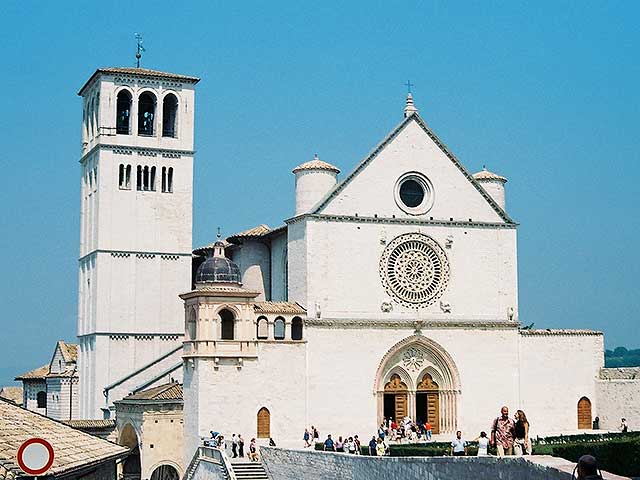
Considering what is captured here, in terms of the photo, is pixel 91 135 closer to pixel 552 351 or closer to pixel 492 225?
pixel 492 225

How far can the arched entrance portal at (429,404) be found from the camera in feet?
159

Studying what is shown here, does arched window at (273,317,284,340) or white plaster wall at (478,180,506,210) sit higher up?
white plaster wall at (478,180,506,210)

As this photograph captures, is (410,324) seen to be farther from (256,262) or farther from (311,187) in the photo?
(256,262)

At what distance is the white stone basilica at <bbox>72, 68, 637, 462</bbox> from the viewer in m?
44.5

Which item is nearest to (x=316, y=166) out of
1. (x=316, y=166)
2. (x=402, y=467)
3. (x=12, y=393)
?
(x=316, y=166)

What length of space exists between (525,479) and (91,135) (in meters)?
44.5

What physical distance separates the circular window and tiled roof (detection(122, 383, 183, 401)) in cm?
1240

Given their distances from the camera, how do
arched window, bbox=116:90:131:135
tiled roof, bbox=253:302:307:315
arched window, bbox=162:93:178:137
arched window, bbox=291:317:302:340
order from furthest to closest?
1. arched window, bbox=162:93:178:137
2. arched window, bbox=116:90:131:135
3. arched window, bbox=291:317:302:340
4. tiled roof, bbox=253:302:307:315

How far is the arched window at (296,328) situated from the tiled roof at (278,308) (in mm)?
341

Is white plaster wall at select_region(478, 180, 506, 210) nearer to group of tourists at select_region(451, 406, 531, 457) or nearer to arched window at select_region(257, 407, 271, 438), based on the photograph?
arched window at select_region(257, 407, 271, 438)

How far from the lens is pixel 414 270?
48.2 meters

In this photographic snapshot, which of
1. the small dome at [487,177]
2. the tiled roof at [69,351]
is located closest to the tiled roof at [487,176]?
the small dome at [487,177]

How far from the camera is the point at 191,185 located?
195 ft

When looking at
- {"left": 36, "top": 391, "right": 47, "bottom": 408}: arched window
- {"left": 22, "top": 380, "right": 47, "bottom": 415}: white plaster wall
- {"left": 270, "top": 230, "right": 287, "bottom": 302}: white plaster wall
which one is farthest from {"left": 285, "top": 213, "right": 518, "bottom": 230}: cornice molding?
{"left": 22, "top": 380, "right": 47, "bottom": 415}: white plaster wall
